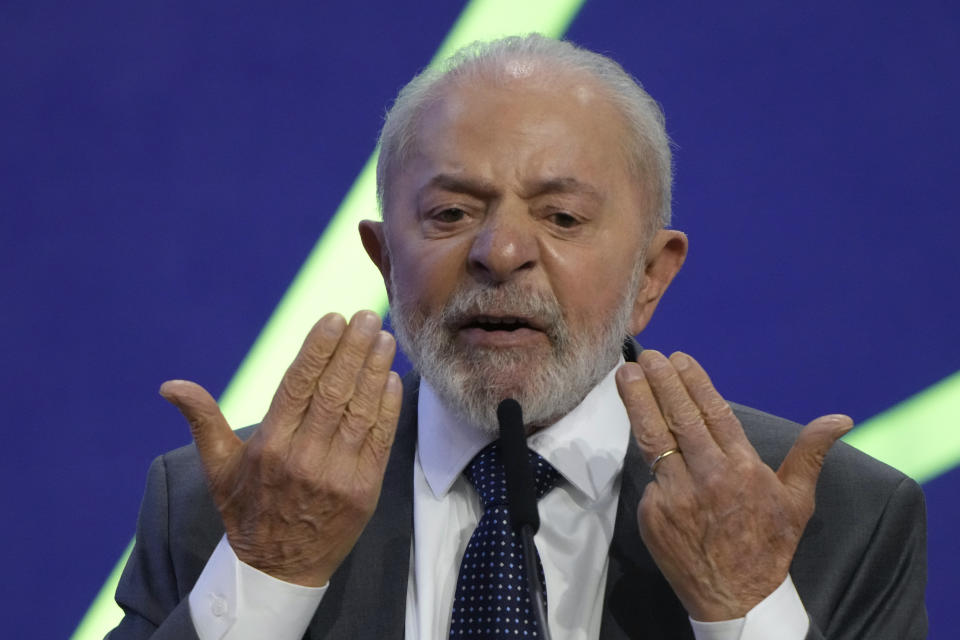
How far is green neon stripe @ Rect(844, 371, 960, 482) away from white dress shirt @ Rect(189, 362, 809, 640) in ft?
→ 1.67

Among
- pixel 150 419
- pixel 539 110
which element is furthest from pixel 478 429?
pixel 150 419

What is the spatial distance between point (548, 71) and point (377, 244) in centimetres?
32

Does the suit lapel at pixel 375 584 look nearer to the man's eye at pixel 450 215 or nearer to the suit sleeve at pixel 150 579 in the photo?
the suit sleeve at pixel 150 579

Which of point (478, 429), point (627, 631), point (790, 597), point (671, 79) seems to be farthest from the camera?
point (671, 79)

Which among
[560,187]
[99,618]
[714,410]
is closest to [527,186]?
[560,187]

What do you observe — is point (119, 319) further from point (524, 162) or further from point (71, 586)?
point (524, 162)

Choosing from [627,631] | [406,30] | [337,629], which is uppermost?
[406,30]

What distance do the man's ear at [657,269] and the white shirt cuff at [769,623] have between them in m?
0.45

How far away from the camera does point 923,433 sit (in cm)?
175

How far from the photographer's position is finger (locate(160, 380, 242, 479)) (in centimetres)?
115

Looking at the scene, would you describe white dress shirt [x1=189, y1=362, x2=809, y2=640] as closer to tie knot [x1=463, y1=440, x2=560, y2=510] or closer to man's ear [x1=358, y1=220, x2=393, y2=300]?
tie knot [x1=463, y1=440, x2=560, y2=510]

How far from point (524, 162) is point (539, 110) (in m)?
0.08

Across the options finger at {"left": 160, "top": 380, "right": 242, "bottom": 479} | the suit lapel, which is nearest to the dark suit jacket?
the suit lapel

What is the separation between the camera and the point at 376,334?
1.17m
